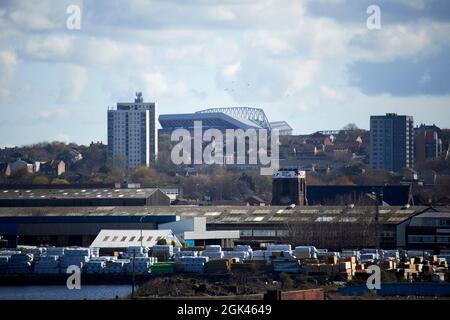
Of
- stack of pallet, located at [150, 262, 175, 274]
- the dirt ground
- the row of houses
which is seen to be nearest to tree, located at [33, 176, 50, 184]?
the row of houses

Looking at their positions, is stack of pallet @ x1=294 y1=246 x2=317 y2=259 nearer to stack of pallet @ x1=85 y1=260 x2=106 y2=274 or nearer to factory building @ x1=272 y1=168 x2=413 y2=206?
stack of pallet @ x1=85 y1=260 x2=106 y2=274

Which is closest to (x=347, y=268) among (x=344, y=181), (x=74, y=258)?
(x=74, y=258)

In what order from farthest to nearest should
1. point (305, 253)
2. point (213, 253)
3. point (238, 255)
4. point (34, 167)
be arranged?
point (34, 167), point (213, 253), point (238, 255), point (305, 253)

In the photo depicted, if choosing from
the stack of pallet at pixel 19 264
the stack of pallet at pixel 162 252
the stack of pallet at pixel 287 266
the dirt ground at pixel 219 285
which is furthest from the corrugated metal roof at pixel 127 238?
the dirt ground at pixel 219 285

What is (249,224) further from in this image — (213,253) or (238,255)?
(238,255)

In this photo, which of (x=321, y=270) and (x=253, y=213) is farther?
(x=253, y=213)
